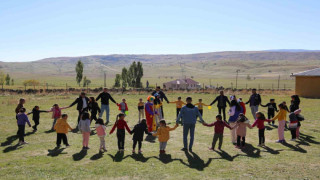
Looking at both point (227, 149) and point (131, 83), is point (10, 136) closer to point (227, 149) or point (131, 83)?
point (227, 149)

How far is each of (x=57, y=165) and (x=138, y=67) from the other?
2552 inches

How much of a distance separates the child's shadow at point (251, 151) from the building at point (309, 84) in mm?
28656

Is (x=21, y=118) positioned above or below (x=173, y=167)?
above

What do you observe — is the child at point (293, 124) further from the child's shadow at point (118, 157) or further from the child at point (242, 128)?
the child's shadow at point (118, 157)

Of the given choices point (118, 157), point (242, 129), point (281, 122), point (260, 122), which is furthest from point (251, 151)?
point (118, 157)

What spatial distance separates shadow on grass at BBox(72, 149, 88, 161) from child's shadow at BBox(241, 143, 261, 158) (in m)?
5.94

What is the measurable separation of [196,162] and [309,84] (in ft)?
106

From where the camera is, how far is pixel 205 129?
52.5ft

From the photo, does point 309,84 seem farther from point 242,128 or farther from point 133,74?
point 133,74

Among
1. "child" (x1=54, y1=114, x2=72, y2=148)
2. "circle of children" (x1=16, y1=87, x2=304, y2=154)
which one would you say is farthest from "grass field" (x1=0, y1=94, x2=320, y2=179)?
"child" (x1=54, y1=114, x2=72, y2=148)

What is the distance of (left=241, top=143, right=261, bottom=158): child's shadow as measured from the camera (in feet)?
35.4

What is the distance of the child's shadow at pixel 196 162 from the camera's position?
30.6ft

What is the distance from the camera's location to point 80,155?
10.8m

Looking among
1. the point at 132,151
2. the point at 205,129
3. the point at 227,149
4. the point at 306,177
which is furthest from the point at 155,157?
the point at 205,129
